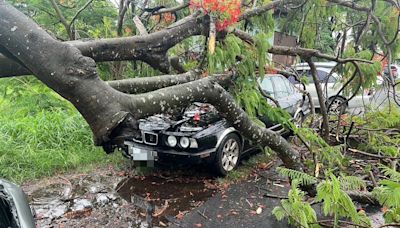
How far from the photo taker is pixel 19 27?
68.8 inches

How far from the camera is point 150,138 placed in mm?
5176

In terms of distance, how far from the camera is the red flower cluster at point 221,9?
3635mm

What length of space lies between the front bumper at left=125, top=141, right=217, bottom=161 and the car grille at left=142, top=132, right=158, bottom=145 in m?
0.07

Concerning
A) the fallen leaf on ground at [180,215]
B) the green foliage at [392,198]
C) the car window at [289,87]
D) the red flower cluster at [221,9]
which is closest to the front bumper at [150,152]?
the fallen leaf on ground at [180,215]

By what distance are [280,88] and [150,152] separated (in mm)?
3282

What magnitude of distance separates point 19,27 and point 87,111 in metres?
0.53

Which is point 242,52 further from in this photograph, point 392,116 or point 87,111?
point 392,116

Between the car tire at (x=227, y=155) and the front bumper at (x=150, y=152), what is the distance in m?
0.18

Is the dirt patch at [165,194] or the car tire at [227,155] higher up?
the car tire at [227,155]

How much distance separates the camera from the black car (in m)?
5.02

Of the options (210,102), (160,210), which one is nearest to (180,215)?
(160,210)

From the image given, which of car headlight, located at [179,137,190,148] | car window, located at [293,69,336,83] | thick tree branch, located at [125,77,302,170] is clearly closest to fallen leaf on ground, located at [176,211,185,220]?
car headlight, located at [179,137,190,148]

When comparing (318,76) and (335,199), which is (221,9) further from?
(318,76)

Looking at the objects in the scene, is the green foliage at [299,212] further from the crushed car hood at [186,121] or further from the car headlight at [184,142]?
the crushed car hood at [186,121]
